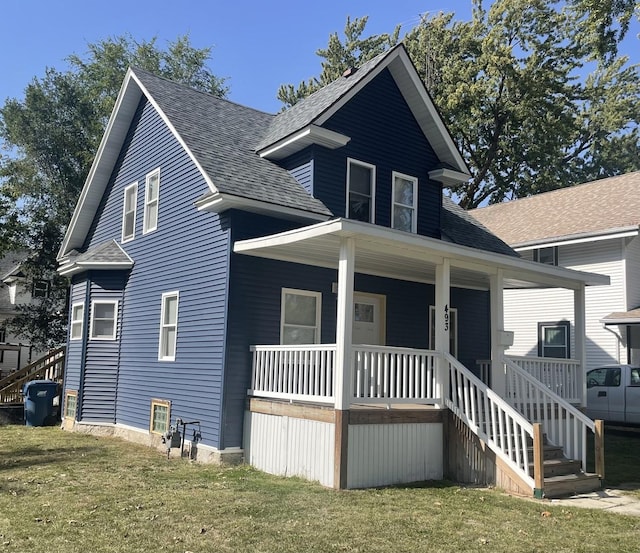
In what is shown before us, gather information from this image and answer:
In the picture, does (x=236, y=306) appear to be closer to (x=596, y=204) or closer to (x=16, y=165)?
(x=596, y=204)

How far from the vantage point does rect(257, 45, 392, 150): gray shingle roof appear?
13.2m

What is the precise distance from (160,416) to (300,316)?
3.69 m

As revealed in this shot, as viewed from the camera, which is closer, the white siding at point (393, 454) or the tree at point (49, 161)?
the white siding at point (393, 454)

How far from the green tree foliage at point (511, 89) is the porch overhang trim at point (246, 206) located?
19.8 m

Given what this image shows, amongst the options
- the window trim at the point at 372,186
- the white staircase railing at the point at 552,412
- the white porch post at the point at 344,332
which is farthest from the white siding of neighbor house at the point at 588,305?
the white porch post at the point at 344,332

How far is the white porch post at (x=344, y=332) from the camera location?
A: 8.98m

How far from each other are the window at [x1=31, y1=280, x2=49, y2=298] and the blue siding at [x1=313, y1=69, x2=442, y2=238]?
20.5 meters

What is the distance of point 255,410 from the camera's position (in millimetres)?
10836

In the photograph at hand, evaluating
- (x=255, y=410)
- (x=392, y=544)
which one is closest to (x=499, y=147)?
(x=255, y=410)

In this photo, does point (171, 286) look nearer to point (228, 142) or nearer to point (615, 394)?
point (228, 142)

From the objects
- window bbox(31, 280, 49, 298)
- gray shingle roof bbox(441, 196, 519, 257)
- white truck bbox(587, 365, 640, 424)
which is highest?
gray shingle roof bbox(441, 196, 519, 257)

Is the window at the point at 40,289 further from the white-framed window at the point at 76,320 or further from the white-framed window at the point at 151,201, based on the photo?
the white-framed window at the point at 151,201

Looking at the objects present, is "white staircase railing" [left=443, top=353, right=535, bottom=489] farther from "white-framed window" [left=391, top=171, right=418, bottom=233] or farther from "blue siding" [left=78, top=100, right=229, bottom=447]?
"white-framed window" [left=391, top=171, right=418, bottom=233]

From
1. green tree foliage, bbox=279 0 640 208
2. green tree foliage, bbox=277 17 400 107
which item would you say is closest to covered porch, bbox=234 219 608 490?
green tree foliage, bbox=279 0 640 208
